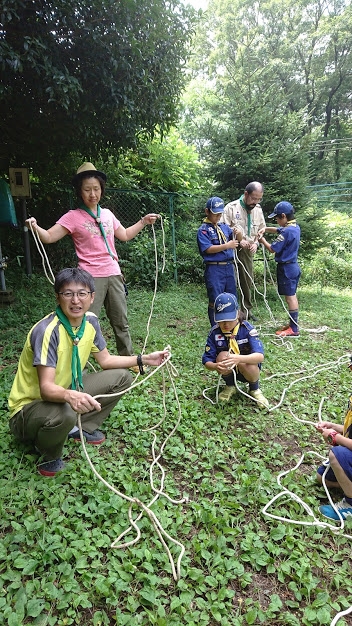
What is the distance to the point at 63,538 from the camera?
1.77 meters

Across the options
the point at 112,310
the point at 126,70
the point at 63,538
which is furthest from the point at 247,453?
the point at 126,70

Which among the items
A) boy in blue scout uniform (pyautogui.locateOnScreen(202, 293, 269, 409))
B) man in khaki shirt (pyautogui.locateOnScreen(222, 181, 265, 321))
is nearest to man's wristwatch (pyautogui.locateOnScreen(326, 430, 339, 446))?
boy in blue scout uniform (pyautogui.locateOnScreen(202, 293, 269, 409))

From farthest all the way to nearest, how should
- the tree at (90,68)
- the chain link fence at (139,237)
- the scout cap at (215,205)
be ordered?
the chain link fence at (139,237) → the scout cap at (215,205) → the tree at (90,68)

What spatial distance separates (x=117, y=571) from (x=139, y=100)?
15.5ft

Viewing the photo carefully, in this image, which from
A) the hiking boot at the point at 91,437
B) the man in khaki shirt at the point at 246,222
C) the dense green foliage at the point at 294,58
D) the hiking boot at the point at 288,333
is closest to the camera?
the hiking boot at the point at 91,437

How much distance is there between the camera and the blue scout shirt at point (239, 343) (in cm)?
301

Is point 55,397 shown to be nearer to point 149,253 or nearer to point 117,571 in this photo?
point 117,571

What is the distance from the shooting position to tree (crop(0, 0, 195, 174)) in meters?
3.70

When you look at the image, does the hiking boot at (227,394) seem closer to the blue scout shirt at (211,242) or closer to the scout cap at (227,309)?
the scout cap at (227,309)

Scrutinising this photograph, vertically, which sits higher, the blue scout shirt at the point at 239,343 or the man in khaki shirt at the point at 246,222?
the man in khaki shirt at the point at 246,222

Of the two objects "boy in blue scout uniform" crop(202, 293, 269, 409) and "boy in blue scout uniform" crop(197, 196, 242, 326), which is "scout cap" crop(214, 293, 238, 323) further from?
"boy in blue scout uniform" crop(197, 196, 242, 326)

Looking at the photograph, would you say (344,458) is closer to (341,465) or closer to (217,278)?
(341,465)

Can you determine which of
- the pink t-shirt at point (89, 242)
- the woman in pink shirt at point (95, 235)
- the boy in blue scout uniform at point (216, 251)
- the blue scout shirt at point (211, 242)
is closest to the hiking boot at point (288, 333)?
the boy in blue scout uniform at point (216, 251)

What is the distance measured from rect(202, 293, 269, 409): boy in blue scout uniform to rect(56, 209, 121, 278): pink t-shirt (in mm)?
916
